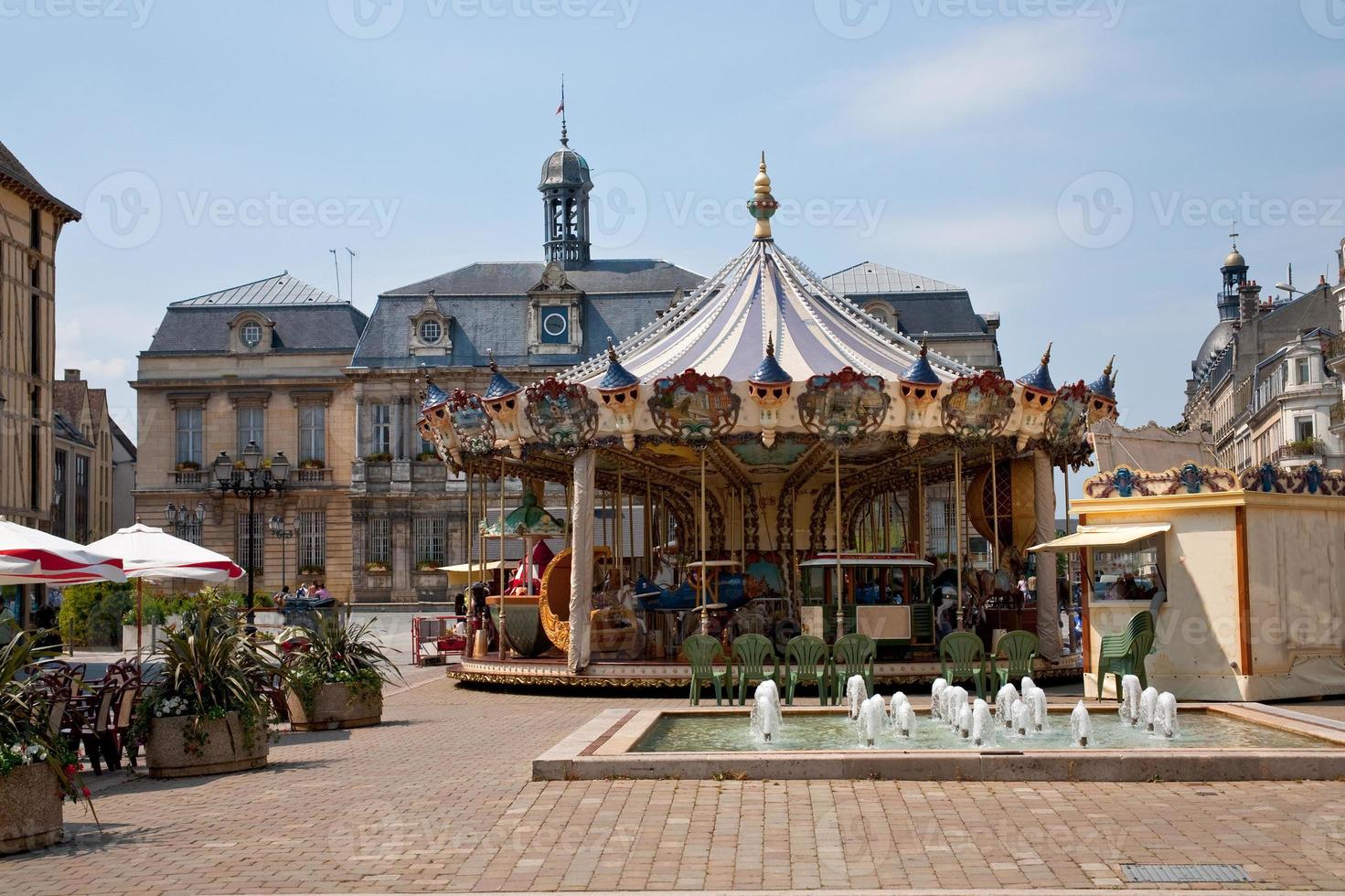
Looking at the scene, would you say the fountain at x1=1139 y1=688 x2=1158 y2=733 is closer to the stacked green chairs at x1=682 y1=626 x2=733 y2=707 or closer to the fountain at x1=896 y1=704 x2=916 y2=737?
the fountain at x1=896 y1=704 x2=916 y2=737

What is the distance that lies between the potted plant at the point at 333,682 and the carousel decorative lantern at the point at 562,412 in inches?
198

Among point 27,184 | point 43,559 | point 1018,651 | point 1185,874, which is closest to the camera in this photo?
point 1185,874

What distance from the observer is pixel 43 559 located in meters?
14.7

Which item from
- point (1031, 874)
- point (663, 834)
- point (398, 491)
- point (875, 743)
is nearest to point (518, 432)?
point (875, 743)

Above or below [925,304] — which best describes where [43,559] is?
below

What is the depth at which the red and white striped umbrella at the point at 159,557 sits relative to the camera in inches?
677

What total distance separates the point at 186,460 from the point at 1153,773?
5288cm

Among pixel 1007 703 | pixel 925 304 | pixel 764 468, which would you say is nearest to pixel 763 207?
pixel 764 468

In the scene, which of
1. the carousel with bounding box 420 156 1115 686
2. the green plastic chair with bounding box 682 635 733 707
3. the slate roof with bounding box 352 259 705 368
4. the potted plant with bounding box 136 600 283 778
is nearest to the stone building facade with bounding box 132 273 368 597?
the slate roof with bounding box 352 259 705 368

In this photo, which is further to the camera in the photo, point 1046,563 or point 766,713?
point 1046,563

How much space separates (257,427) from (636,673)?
41.9 m

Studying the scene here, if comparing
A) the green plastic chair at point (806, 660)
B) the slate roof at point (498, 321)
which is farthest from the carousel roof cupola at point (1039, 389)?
the slate roof at point (498, 321)

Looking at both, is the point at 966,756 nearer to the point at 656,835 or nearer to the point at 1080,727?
the point at 1080,727

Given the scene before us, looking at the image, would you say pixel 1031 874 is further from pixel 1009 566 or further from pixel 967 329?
pixel 967 329
